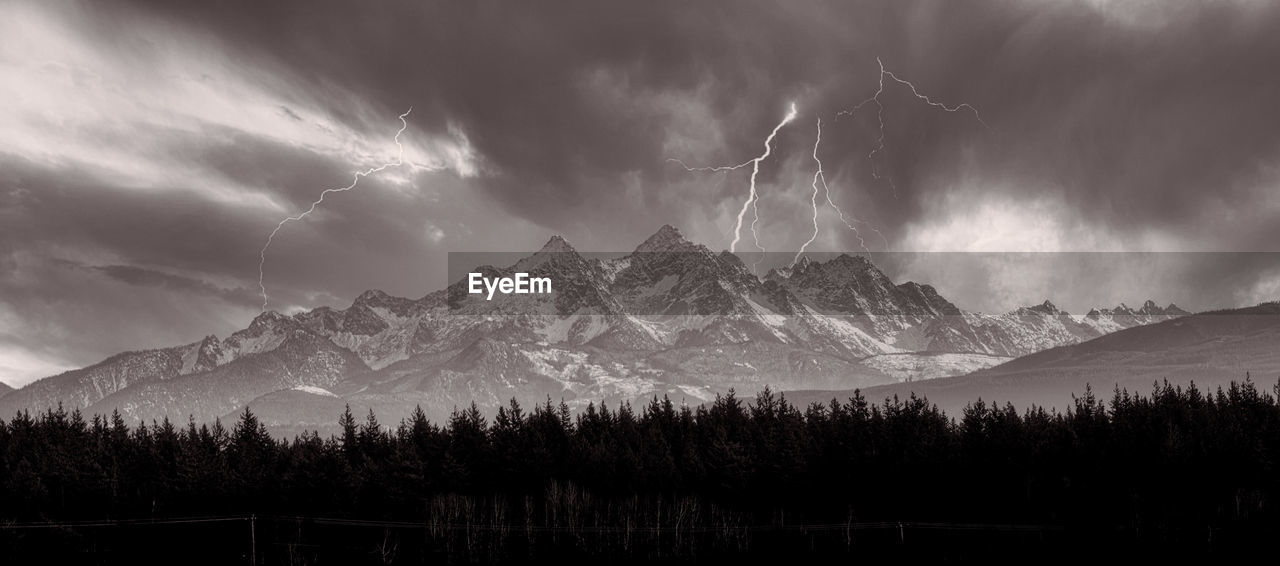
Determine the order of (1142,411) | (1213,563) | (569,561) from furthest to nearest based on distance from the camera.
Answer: (1142,411) → (569,561) → (1213,563)

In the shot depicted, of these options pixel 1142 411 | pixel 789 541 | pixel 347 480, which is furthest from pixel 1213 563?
pixel 347 480

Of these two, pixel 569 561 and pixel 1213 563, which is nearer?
pixel 1213 563

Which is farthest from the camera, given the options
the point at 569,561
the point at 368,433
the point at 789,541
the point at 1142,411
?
the point at 368,433

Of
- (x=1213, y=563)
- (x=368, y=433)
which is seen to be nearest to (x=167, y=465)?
(x=368, y=433)

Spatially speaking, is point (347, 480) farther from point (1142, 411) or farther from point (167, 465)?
point (1142, 411)

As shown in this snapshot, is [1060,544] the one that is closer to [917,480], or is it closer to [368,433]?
[917,480]

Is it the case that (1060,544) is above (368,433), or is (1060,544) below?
below
